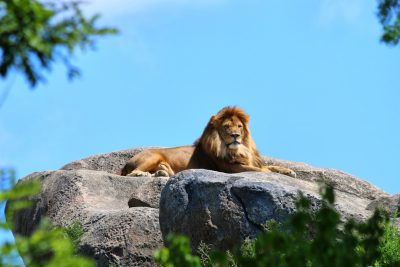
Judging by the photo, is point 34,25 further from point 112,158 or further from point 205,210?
point 112,158

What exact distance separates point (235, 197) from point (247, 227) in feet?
1.26

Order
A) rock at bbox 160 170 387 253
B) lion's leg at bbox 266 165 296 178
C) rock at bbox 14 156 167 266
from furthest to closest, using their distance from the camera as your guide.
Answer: lion's leg at bbox 266 165 296 178 → rock at bbox 14 156 167 266 → rock at bbox 160 170 387 253

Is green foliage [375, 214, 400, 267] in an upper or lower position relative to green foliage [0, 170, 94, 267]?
upper

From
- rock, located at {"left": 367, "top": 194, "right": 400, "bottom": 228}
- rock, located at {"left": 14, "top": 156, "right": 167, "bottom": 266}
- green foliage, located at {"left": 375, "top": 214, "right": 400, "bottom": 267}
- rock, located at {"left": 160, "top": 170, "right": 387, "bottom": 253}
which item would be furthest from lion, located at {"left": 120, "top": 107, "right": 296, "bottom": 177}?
green foliage, located at {"left": 375, "top": 214, "right": 400, "bottom": 267}

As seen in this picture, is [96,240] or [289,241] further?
[96,240]

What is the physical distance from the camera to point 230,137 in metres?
16.7

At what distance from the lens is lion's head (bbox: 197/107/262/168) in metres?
16.7

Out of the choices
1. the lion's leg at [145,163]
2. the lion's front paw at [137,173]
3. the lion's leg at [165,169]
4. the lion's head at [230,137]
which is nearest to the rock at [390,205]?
the lion's head at [230,137]

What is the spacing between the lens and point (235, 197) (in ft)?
36.6

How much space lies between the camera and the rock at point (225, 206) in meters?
11.0

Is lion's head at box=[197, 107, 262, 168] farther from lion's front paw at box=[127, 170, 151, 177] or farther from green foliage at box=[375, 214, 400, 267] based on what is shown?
green foliage at box=[375, 214, 400, 267]

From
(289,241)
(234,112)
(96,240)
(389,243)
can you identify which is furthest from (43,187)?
(289,241)

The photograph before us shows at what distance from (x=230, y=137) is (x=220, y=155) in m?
0.36

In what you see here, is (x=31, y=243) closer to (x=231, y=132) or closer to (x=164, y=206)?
(x=164, y=206)
